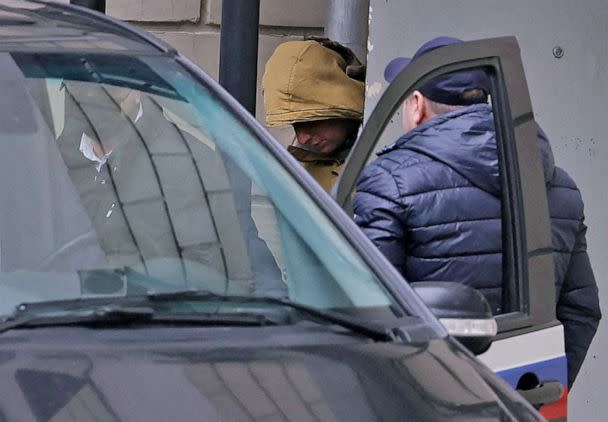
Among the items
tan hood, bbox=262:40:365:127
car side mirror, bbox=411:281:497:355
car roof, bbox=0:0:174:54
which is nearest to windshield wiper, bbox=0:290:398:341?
car side mirror, bbox=411:281:497:355

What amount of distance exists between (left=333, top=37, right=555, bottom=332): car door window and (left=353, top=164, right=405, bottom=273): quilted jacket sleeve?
25 centimetres

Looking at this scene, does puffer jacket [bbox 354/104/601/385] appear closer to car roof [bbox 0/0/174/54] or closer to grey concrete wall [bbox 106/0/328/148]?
car roof [bbox 0/0/174/54]

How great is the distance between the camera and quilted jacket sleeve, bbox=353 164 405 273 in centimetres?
370

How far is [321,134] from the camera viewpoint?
17.0 feet

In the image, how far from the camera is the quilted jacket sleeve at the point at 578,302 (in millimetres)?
4098

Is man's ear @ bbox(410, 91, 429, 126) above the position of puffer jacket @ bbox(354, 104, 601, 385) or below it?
above

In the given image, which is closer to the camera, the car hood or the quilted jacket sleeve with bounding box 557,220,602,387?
the car hood

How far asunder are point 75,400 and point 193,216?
2.34 feet

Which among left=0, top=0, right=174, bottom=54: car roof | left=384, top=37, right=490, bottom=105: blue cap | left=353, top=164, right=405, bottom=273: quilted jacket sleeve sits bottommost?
left=353, top=164, right=405, bottom=273: quilted jacket sleeve

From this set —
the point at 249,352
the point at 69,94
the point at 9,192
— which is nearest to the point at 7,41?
the point at 69,94

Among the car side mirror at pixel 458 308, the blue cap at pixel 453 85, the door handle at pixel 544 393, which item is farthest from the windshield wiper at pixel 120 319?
the blue cap at pixel 453 85

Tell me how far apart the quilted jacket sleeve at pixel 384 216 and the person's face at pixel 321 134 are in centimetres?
139

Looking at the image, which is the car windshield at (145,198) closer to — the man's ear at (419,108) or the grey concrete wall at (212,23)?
the man's ear at (419,108)

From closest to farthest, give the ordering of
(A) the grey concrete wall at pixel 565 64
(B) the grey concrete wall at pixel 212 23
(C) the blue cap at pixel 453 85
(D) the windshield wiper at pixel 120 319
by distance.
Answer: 1. (D) the windshield wiper at pixel 120 319
2. (C) the blue cap at pixel 453 85
3. (A) the grey concrete wall at pixel 565 64
4. (B) the grey concrete wall at pixel 212 23
